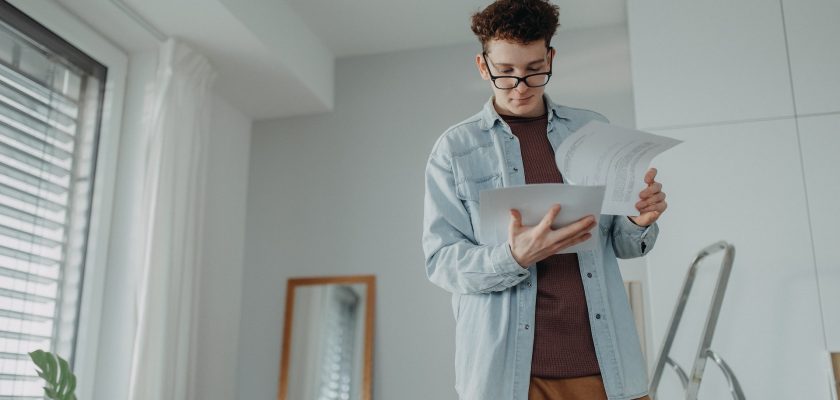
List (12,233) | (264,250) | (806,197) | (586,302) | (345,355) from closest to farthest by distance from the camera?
(586,302) < (12,233) < (806,197) < (345,355) < (264,250)

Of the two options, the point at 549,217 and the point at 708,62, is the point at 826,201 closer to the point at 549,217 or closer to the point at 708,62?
the point at 708,62

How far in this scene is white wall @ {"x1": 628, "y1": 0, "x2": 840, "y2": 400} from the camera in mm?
2709

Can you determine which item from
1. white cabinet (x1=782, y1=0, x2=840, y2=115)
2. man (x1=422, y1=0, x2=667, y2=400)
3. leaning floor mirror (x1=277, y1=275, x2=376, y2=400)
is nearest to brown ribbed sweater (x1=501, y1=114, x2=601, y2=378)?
man (x1=422, y1=0, x2=667, y2=400)

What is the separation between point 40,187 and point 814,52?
281 centimetres

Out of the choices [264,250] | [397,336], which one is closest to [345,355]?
[397,336]

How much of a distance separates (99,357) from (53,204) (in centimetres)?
61

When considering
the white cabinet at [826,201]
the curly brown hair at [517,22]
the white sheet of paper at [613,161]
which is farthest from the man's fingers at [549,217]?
the white cabinet at [826,201]

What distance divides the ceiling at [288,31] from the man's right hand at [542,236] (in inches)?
77.8

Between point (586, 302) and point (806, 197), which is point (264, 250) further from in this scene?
point (586, 302)

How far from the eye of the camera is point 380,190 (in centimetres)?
385

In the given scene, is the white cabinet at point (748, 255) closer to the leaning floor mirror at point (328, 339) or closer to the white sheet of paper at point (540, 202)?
the leaning floor mirror at point (328, 339)

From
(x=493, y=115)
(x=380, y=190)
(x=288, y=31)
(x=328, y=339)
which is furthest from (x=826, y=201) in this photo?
(x=288, y=31)

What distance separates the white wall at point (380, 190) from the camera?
3627 millimetres

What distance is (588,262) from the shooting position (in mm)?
1521
